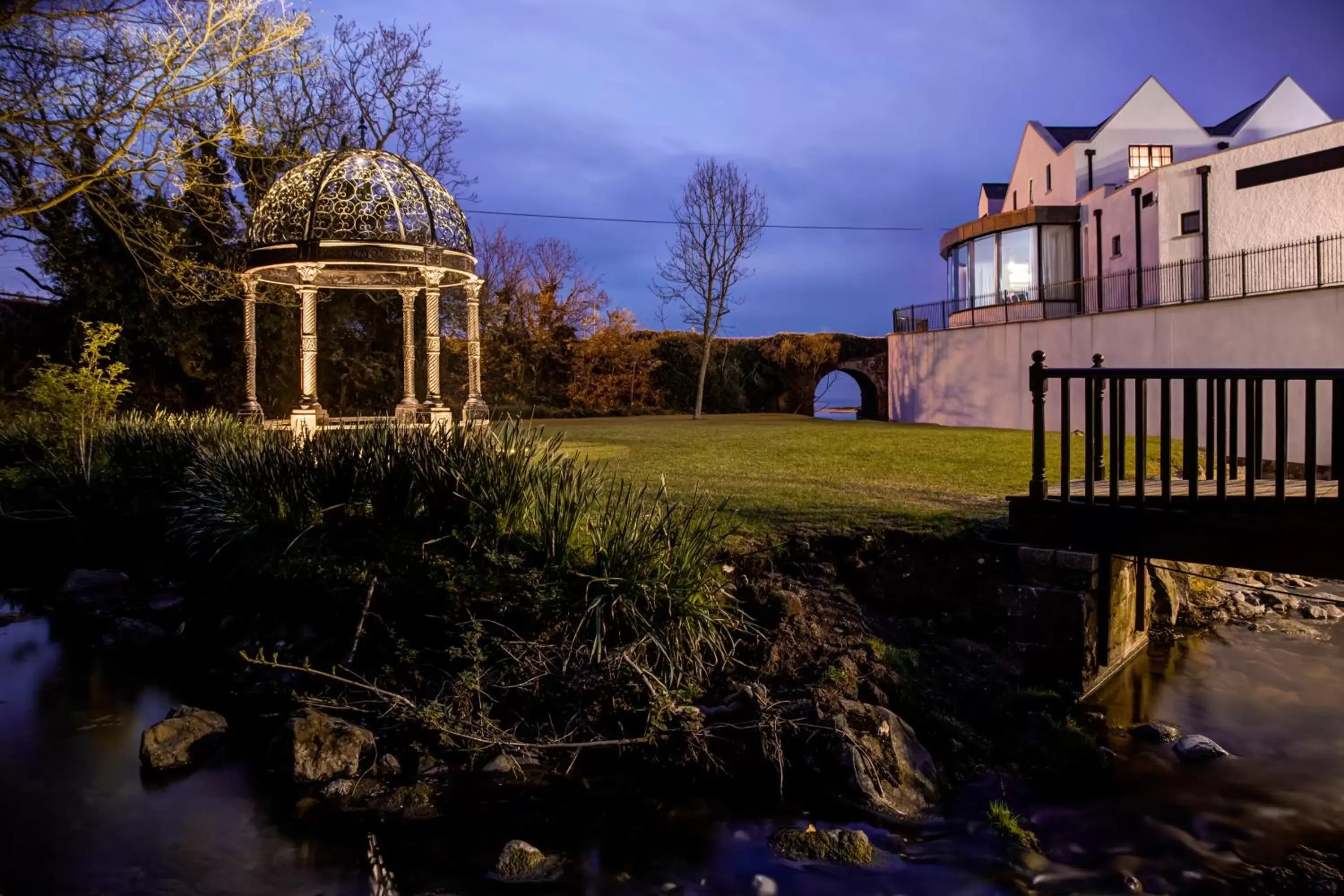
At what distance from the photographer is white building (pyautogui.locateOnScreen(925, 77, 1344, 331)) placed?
958 inches

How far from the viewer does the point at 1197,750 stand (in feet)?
20.0

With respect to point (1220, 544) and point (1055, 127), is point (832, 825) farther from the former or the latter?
point (1055, 127)

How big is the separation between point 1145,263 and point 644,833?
90.9 ft

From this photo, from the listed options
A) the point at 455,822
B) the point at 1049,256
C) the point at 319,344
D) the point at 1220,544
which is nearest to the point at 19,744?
the point at 455,822

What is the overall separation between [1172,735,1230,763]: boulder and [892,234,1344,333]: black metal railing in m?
14.5

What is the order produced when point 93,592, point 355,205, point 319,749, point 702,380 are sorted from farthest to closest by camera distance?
point 702,380 < point 355,205 < point 93,592 < point 319,749

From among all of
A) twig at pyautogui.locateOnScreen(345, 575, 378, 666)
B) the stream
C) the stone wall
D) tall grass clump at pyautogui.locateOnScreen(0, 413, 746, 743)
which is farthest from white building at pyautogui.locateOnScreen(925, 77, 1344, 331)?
twig at pyautogui.locateOnScreen(345, 575, 378, 666)

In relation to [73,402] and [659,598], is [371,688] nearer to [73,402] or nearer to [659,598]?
[659,598]

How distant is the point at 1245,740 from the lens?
6391 mm

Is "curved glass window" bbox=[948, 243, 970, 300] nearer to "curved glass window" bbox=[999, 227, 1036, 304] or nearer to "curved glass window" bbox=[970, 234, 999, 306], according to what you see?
"curved glass window" bbox=[970, 234, 999, 306]

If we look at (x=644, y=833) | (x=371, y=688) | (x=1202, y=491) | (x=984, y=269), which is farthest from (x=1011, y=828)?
(x=984, y=269)

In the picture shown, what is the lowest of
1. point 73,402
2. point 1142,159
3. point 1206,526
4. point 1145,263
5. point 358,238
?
point 1206,526

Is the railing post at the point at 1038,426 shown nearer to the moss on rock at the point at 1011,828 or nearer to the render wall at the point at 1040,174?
the moss on rock at the point at 1011,828

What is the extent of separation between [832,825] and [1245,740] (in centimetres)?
322
